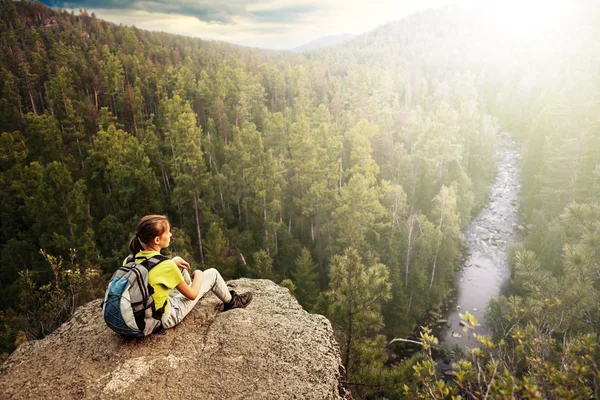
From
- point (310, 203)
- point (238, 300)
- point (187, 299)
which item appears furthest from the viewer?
point (310, 203)

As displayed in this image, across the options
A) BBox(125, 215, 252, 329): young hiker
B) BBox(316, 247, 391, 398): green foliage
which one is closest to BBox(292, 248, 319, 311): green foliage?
BBox(316, 247, 391, 398): green foliage

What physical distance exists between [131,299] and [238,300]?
6.88ft

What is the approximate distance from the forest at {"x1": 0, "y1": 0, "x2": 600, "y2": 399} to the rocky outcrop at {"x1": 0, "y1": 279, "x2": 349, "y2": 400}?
6.08 ft

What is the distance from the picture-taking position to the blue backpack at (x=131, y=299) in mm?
4230

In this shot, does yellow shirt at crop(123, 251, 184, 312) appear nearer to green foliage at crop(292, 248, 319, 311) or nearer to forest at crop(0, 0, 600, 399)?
forest at crop(0, 0, 600, 399)

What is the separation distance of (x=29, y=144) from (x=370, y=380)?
152 ft

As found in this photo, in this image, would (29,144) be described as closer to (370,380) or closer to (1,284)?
(1,284)

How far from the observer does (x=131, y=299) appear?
13.9 feet

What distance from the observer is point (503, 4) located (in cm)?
16475

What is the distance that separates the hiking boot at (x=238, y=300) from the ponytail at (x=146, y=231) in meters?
1.94

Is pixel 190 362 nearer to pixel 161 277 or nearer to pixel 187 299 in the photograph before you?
pixel 187 299

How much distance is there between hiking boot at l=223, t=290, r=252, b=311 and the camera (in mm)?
5789

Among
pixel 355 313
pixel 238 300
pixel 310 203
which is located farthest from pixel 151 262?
pixel 310 203

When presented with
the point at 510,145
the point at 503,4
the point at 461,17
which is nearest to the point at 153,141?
the point at 510,145
